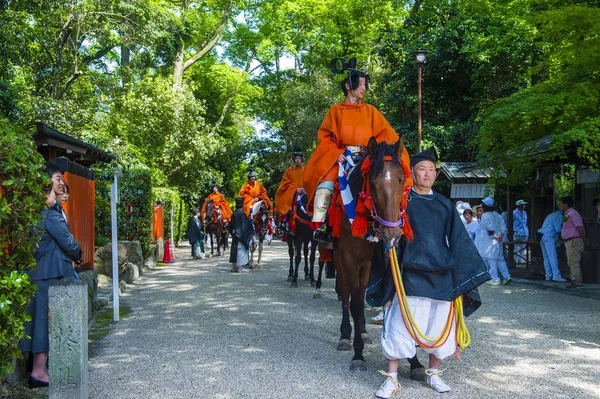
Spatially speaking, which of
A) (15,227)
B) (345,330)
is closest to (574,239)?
(345,330)

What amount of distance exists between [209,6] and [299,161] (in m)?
22.4

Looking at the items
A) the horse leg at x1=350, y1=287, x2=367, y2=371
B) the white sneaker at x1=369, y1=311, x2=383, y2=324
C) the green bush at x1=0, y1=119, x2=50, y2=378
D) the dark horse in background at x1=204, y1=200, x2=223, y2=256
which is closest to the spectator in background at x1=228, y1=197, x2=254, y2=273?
the dark horse in background at x1=204, y1=200, x2=223, y2=256

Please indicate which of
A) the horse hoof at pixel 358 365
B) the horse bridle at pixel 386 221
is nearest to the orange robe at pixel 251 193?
the horse hoof at pixel 358 365

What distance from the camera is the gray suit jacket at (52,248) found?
17.5 ft

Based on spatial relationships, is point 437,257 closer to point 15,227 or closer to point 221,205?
point 15,227

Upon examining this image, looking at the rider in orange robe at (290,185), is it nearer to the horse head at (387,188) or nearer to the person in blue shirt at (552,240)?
the person in blue shirt at (552,240)

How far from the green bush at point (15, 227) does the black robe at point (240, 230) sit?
11.4 metres

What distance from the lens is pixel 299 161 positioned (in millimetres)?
12867

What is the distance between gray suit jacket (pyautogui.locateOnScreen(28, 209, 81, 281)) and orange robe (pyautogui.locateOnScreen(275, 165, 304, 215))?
731cm

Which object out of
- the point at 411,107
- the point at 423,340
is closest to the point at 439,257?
the point at 423,340

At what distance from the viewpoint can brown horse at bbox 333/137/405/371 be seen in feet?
16.6

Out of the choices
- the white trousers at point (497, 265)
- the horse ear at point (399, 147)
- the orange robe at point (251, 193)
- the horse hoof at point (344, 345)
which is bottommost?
the horse hoof at point (344, 345)

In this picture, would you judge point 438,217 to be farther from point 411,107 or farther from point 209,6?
point 209,6

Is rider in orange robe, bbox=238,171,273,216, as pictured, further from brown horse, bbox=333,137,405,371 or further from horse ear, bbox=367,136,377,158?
horse ear, bbox=367,136,377,158
